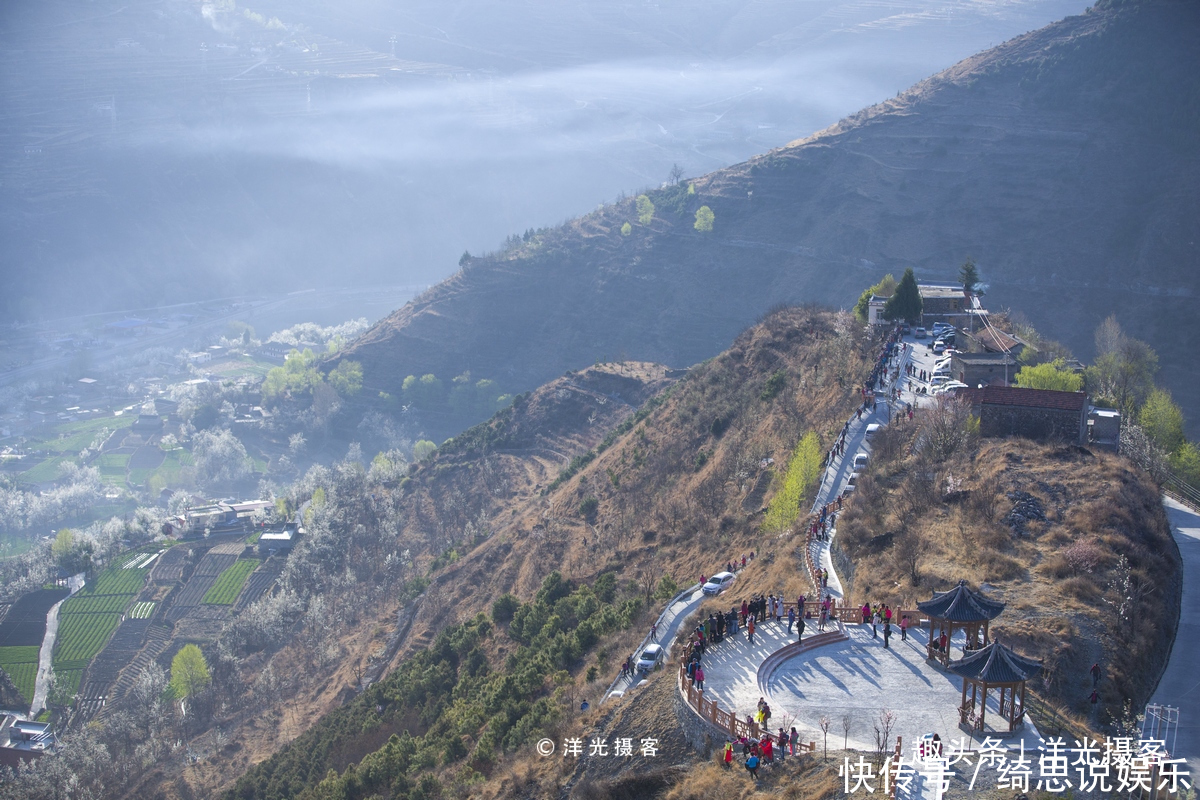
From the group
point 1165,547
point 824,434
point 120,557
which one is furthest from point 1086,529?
point 120,557

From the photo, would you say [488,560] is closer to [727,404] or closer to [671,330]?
[727,404]

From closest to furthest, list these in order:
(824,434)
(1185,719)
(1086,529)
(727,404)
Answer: (1185,719), (1086,529), (824,434), (727,404)

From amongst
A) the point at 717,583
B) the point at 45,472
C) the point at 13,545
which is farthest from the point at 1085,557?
the point at 45,472

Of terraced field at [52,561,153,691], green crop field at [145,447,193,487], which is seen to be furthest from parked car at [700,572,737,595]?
green crop field at [145,447,193,487]

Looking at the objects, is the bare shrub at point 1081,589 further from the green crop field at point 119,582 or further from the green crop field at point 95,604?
the green crop field at point 119,582

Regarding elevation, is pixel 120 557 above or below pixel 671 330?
below

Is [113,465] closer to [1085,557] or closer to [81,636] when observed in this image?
[81,636]
